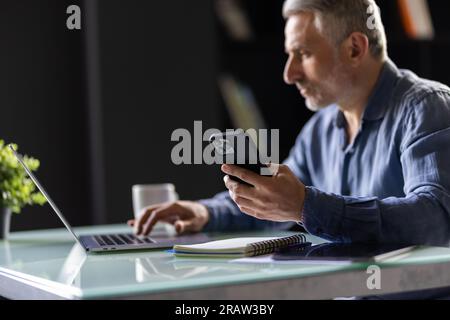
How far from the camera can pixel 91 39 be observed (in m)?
2.99

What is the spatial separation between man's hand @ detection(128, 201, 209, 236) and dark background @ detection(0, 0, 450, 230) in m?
1.11

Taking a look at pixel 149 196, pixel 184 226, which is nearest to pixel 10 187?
pixel 149 196

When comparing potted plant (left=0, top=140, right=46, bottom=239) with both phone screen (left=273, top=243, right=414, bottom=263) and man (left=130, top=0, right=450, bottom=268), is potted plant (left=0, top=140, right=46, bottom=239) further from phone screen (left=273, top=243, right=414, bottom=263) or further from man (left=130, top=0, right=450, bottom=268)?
phone screen (left=273, top=243, right=414, bottom=263)

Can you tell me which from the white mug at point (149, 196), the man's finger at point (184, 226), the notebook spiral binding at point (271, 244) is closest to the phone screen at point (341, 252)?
the notebook spiral binding at point (271, 244)

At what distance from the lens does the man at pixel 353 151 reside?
4.72 ft

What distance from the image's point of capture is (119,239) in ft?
5.64

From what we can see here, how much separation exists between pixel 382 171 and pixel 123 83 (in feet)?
4.77

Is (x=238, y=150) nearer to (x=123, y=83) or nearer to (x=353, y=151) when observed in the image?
(x=353, y=151)

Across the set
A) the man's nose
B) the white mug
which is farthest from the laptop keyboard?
the man's nose

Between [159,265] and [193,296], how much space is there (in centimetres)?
24

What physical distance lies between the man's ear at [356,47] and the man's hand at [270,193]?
73 cm
